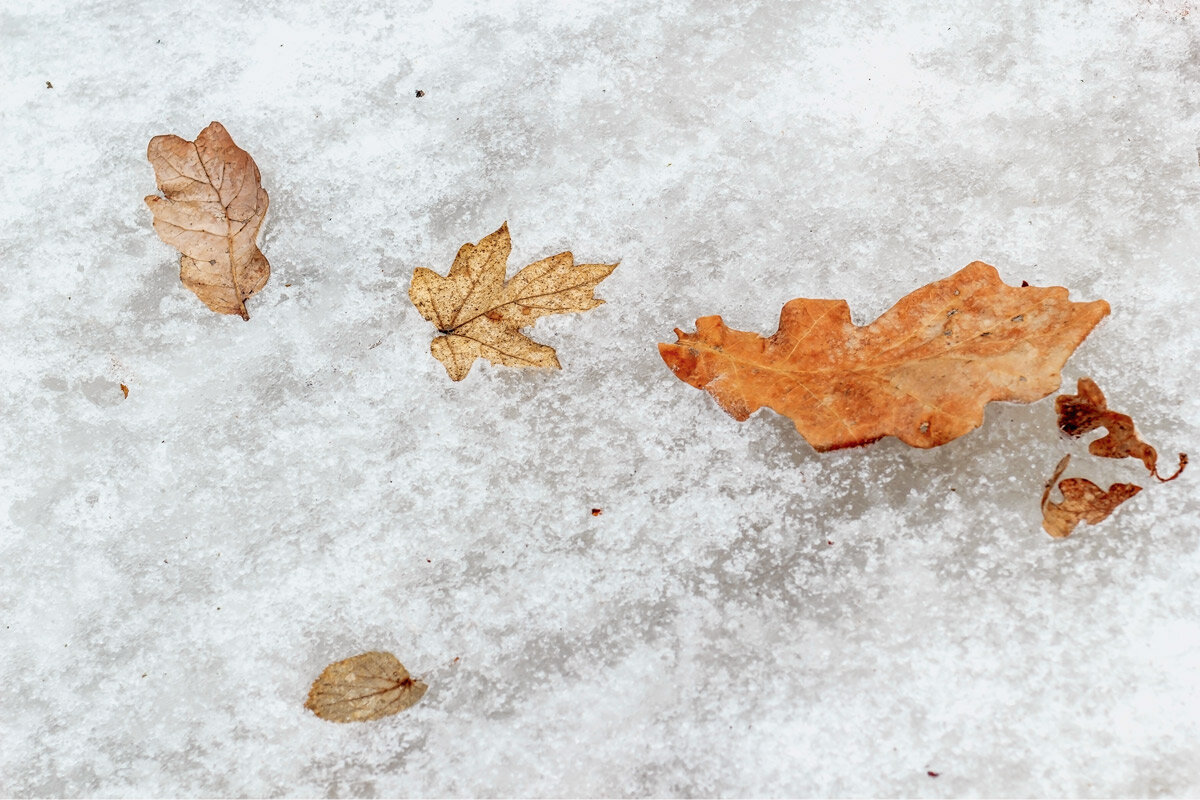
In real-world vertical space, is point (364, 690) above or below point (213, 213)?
below

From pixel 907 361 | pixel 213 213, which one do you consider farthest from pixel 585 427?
pixel 213 213

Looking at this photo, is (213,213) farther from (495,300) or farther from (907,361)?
(907,361)

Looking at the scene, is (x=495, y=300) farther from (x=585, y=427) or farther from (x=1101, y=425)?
(x=1101, y=425)

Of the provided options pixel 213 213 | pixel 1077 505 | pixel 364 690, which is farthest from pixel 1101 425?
pixel 213 213

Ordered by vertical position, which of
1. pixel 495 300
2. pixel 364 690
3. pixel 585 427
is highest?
pixel 495 300

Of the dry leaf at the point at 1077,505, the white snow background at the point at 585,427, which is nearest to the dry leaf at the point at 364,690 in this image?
the white snow background at the point at 585,427

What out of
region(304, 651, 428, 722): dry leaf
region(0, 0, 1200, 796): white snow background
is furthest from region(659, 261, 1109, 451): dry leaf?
region(304, 651, 428, 722): dry leaf

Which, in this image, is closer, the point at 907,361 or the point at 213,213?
the point at 907,361
